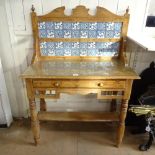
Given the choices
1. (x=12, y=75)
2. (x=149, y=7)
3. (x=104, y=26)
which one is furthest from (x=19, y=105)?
(x=149, y=7)

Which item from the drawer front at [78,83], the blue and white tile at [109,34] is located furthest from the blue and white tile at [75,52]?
the drawer front at [78,83]

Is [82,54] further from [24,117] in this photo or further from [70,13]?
[24,117]

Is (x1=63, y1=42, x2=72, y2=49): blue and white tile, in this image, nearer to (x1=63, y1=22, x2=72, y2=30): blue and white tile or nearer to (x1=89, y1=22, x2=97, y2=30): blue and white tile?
(x1=63, y1=22, x2=72, y2=30): blue and white tile

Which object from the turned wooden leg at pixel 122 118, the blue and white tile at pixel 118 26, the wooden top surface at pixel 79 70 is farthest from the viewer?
the blue and white tile at pixel 118 26

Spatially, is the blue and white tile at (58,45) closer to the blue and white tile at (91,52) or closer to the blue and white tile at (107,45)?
the blue and white tile at (91,52)

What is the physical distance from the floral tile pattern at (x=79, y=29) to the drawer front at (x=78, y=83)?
19.6 inches

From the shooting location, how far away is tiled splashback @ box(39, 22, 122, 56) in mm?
1659

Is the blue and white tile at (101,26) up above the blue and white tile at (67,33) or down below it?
above

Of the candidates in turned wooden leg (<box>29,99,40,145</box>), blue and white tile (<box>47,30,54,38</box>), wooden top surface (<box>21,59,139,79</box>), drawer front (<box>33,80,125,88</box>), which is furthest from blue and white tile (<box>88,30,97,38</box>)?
turned wooden leg (<box>29,99,40,145</box>)

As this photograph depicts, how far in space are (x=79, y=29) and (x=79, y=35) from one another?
0.18ft

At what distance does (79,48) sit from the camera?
174 centimetres

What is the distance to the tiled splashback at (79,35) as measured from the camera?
1659 millimetres

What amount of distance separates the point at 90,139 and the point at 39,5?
1386 mm

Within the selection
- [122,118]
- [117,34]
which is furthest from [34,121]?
[117,34]
